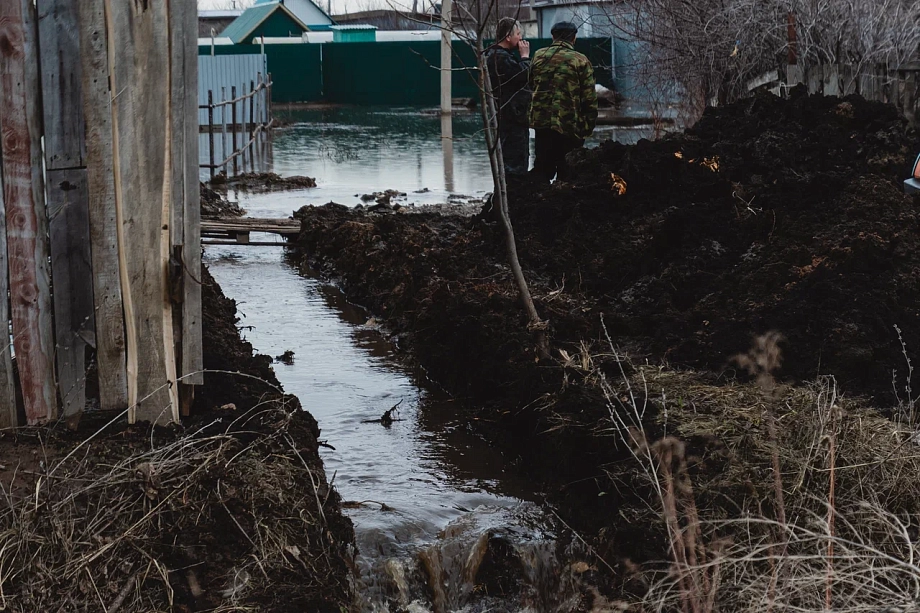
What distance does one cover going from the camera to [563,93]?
898 centimetres

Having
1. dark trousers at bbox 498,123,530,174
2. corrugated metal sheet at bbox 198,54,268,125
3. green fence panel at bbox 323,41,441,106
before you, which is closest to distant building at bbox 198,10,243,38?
green fence panel at bbox 323,41,441,106

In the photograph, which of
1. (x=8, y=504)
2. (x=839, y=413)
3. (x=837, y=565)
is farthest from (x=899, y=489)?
(x=8, y=504)

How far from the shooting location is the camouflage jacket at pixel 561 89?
894 cm

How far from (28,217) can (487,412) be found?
267 cm

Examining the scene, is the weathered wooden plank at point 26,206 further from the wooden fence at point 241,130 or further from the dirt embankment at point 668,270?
the wooden fence at point 241,130

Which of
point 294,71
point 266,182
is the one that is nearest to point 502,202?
point 266,182

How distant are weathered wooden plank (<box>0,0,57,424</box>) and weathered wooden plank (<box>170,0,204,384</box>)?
469mm

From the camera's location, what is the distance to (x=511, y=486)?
474 centimetres

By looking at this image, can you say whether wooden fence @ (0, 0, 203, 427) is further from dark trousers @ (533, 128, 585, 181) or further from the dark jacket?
dark trousers @ (533, 128, 585, 181)

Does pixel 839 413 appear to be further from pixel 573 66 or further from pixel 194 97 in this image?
pixel 573 66

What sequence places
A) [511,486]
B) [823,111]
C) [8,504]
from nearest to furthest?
[8,504] → [511,486] → [823,111]

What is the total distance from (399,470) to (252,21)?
41073 mm

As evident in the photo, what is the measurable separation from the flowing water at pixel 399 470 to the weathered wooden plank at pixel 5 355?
1.21 metres

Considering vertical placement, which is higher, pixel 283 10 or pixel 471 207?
pixel 283 10
